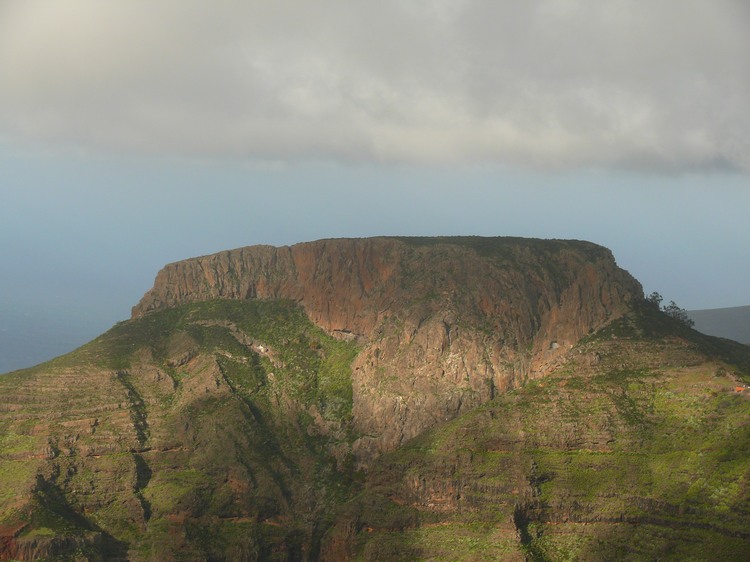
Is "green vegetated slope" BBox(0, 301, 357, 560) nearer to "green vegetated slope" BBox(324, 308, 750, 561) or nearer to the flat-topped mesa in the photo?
the flat-topped mesa

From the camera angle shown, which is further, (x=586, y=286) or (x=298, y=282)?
(x=298, y=282)

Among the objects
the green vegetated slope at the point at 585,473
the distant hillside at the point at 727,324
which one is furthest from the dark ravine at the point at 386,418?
the distant hillside at the point at 727,324

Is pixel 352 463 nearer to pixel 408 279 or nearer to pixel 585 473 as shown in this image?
pixel 408 279

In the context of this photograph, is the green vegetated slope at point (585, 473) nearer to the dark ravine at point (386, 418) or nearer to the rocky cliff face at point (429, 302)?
the dark ravine at point (386, 418)

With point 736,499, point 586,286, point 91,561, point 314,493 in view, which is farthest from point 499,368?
point 91,561

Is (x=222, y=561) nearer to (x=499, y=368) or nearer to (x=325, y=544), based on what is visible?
(x=325, y=544)

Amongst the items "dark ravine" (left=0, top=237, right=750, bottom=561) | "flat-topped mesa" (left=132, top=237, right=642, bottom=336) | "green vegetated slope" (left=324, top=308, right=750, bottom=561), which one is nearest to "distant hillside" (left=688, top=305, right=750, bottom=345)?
"flat-topped mesa" (left=132, top=237, right=642, bottom=336)
